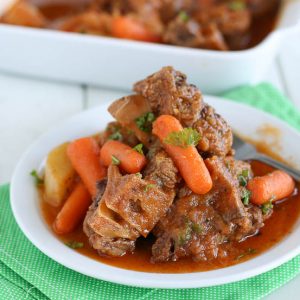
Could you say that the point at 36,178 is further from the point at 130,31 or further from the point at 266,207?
the point at 130,31

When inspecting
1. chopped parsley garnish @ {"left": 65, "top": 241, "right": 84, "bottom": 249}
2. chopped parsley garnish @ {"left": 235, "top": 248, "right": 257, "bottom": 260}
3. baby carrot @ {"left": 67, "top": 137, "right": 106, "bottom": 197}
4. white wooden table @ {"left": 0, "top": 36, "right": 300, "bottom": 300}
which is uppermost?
chopped parsley garnish @ {"left": 235, "top": 248, "right": 257, "bottom": 260}

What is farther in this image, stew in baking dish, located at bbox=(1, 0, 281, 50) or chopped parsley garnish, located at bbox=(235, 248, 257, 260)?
stew in baking dish, located at bbox=(1, 0, 281, 50)

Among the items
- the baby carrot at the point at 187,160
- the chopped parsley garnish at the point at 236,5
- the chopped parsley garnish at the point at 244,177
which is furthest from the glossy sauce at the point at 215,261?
the chopped parsley garnish at the point at 236,5

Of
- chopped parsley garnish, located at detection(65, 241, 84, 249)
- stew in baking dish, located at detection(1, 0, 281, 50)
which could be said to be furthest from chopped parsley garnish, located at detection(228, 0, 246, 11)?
chopped parsley garnish, located at detection(65, 241, 84, 249)

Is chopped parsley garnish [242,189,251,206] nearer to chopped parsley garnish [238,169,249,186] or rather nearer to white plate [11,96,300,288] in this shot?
chopped parsley garnish [238,169,249,186]

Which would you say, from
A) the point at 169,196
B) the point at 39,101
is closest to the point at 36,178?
the point at 169,196

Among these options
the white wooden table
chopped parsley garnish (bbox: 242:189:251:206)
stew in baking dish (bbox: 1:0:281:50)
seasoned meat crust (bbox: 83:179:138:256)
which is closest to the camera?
seasoned meat crust (bbox: 83:179:138:256)

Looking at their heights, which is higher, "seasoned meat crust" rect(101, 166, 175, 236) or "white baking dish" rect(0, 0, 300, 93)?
"seasoned meat crust" rect(101, 166, 175, 236)

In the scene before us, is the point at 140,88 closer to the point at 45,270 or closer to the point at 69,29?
the point at 45,270
